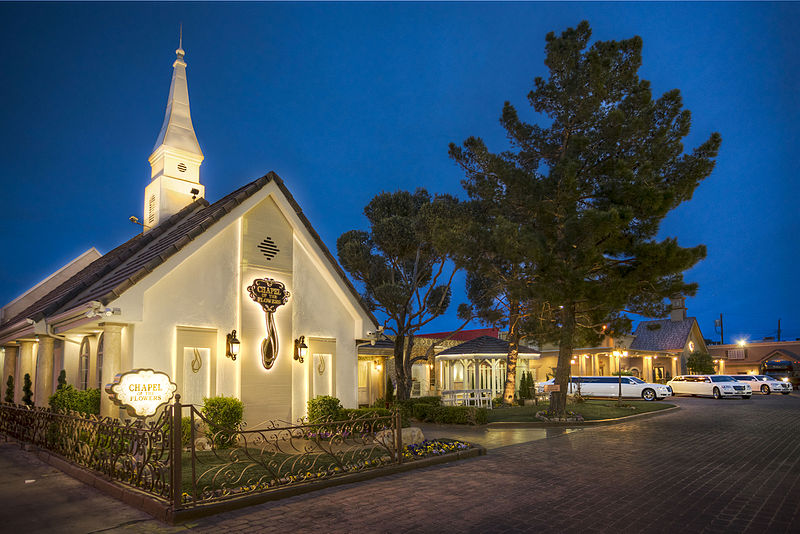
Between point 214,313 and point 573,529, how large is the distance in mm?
9783

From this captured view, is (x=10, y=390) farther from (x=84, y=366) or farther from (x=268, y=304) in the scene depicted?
(x=268, y=304)

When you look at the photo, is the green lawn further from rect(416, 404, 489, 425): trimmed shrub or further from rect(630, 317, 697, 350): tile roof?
rect(630, 317, 697, 350): tile roof

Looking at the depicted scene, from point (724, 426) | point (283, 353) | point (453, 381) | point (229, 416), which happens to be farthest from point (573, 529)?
point (453, 381)

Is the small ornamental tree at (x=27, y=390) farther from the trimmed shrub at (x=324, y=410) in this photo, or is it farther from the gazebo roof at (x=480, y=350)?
the gazebo roof at (x=480, y=350)

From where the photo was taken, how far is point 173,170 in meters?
19.4

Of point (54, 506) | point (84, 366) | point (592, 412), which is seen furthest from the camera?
point (592, 412)

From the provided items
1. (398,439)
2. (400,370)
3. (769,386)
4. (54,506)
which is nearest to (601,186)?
(400,370)

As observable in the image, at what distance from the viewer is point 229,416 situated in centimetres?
1177

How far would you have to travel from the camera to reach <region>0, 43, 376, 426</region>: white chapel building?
1173 centimetres

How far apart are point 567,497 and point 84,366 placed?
1337 cm

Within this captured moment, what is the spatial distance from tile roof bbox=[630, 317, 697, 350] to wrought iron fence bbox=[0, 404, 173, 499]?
47.3 m

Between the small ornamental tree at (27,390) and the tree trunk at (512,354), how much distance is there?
20.7m

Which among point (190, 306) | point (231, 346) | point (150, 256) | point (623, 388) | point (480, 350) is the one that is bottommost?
point (623, 388)

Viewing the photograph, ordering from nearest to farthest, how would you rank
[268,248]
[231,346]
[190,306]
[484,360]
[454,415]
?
[190,306], [231,346], [268,248], [454,415], [484,360]
